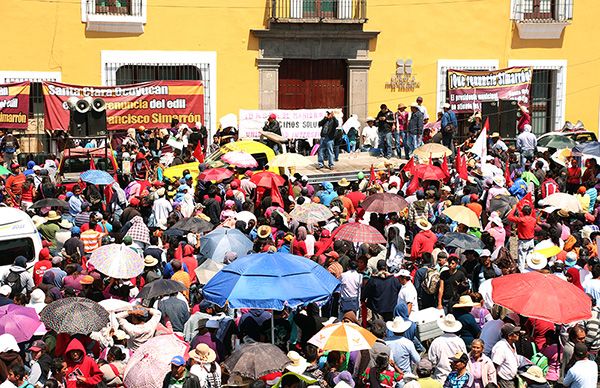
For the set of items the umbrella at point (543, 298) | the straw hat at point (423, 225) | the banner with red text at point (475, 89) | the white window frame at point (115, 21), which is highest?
the white window frame at point (115, 21)

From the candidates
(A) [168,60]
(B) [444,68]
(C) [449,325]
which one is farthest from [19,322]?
(B) [444,68]

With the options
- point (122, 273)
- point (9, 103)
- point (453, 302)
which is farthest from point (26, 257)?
point (9, 103)

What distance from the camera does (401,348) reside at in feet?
40.4

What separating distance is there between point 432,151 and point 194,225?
7.11 m

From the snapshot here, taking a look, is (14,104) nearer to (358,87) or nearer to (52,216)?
(52,216)

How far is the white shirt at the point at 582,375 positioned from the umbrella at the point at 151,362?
4092mm

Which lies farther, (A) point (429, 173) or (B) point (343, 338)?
(A) point (429, 173)

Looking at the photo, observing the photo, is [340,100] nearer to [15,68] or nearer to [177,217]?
[15,68]

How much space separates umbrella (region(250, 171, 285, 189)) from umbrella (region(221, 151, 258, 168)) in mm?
1591

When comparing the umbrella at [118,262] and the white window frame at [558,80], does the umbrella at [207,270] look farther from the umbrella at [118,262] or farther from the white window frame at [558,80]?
the white window frame at [558,80]

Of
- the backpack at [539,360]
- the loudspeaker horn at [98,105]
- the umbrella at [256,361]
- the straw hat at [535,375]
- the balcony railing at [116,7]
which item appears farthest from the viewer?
the balcony railing at [116,7]

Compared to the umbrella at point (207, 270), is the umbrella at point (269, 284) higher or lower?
higher

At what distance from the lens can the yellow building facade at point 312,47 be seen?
91.1ft

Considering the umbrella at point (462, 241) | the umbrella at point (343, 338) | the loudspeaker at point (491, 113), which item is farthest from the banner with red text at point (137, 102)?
the umbrella at point (343, 338)
